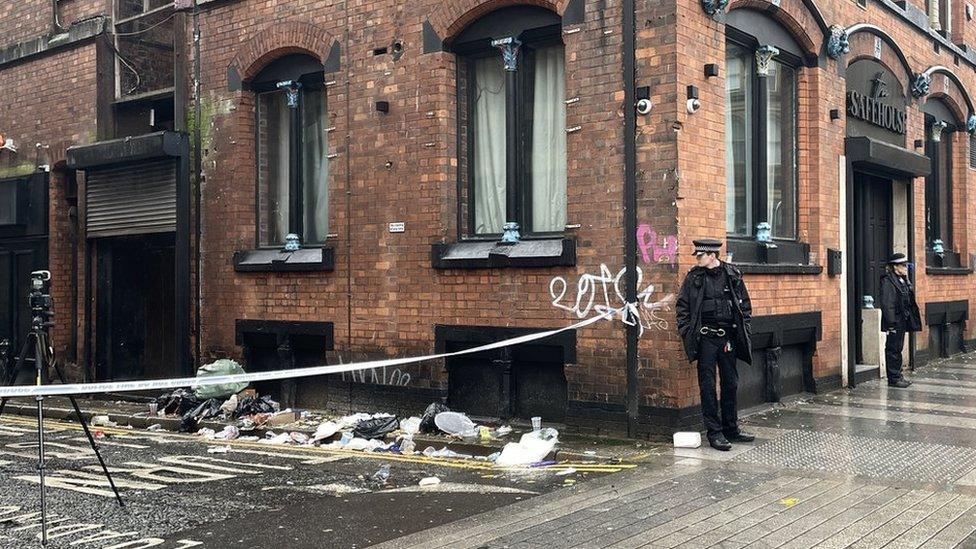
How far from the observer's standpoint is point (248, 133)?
1309 centimetres

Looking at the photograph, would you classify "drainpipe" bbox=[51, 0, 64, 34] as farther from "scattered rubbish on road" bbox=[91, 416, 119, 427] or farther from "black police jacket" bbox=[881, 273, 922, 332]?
"black police jacket" bbox=[881, 273, 922, 332]

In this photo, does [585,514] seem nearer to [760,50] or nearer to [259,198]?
[760,50]

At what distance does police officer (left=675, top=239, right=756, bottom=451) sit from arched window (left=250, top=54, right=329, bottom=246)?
5329 mm

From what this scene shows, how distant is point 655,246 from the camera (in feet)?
30.8

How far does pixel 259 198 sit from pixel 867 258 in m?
9.00

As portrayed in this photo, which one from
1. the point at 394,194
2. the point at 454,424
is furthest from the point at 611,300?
the point at 394,194

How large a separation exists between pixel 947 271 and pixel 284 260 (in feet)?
37.5

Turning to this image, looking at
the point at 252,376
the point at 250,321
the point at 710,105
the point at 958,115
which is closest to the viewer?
the point at 252,376

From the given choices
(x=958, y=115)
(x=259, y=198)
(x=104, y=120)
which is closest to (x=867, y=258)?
(x=958, y=115)

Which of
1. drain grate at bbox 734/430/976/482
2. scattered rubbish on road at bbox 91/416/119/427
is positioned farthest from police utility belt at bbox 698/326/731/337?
scattered rubbish on road at bbox 91/416/119/427

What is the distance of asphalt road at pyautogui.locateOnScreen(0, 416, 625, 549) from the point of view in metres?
6.32

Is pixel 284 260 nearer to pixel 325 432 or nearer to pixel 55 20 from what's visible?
pixel 325 432

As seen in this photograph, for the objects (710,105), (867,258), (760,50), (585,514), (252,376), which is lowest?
(585,514)

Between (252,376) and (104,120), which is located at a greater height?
(104,120)
